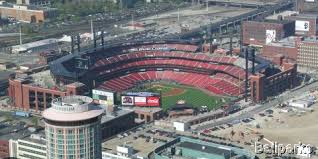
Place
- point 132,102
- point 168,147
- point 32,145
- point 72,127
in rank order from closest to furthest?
point 72,127 → point 168,147 → point 32,145 → point 132,102

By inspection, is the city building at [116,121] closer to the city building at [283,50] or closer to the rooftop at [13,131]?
the rooftop at [13,131]

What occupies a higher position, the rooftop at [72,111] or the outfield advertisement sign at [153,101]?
the rooftop at [72,111]

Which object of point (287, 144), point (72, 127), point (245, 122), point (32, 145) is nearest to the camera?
point (72, 127)

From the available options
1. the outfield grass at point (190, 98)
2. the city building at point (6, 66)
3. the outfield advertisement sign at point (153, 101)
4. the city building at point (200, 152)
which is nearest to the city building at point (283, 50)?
the outfield grass at point (190, 98)

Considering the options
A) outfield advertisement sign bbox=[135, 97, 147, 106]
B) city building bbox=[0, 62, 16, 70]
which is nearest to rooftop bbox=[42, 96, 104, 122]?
outfield advertisement sign bbox=[135, 97, 147, 106]

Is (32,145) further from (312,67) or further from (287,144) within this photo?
(312,67)

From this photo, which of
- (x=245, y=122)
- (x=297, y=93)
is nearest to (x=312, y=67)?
(x=297, y=93)
